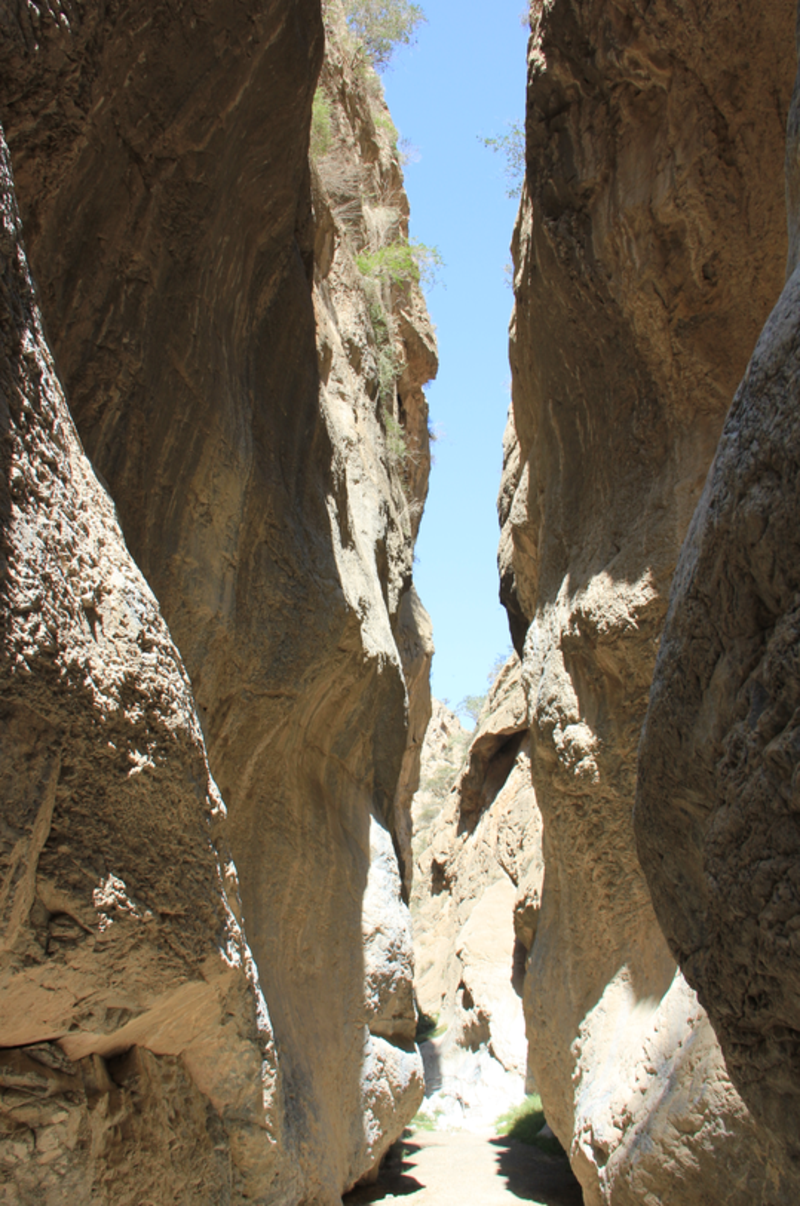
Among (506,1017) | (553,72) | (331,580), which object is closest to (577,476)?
(331,580)

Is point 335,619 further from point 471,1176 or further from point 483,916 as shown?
point 483,916

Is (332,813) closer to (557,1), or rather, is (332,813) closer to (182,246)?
(182,246)

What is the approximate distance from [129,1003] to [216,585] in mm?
2726

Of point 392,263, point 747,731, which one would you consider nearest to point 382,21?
point 392,263

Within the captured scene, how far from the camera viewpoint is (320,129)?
31.8ft

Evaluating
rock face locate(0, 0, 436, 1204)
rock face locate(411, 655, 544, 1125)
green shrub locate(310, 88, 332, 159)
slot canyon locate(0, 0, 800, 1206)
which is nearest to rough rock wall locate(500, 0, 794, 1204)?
slot canyon locate(0, 0, 800, 1206)

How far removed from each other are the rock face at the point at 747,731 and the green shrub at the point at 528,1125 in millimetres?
8122

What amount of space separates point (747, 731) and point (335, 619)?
189 inches

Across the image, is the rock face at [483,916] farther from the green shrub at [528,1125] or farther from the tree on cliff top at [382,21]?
the tree on cliff top at [382,21]

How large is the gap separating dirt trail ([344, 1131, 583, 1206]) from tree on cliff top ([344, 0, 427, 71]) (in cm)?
1431

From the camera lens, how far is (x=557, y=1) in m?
6.83

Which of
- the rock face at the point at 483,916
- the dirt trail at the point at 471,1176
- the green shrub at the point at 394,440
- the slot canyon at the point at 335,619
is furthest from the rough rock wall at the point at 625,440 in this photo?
the green shrub at the point at 394,440

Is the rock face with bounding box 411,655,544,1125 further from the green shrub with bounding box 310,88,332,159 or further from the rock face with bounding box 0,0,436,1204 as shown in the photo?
the green shrub with bounding box 310,88,332,159

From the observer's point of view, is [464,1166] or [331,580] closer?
[331,580]
